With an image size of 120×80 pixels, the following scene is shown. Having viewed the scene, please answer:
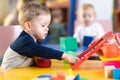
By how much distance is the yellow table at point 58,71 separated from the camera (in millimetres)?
975

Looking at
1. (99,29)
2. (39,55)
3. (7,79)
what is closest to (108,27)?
(99,29)

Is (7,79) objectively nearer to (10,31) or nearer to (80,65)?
(80,65)

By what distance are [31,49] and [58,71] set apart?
0.40 ft

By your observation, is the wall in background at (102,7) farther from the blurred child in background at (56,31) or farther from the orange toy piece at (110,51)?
the orange toy piece at (110,51)

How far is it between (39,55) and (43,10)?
162 mm

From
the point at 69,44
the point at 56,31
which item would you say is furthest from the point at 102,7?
the point at 69,44

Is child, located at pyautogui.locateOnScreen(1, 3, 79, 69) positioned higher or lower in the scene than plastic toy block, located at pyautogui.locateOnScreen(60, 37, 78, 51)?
higher

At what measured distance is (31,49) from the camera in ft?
3.65

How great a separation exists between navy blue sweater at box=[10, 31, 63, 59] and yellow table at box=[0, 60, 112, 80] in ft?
0.16

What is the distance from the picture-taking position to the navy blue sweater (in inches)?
43.7

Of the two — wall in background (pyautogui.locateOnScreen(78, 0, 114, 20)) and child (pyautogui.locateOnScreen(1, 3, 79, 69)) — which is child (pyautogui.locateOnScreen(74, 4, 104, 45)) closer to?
wall in background (pyautogui.locateOnScreen(78, 0, 114, 20))

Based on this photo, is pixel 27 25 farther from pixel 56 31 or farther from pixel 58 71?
pixel 56 31

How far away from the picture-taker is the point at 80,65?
45.9 inches

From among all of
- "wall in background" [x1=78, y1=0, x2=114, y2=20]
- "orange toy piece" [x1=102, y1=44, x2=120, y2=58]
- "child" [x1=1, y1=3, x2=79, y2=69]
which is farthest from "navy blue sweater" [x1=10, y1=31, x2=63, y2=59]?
"wall in background" [x1=78, y1=0, x2=114, y2=20]
